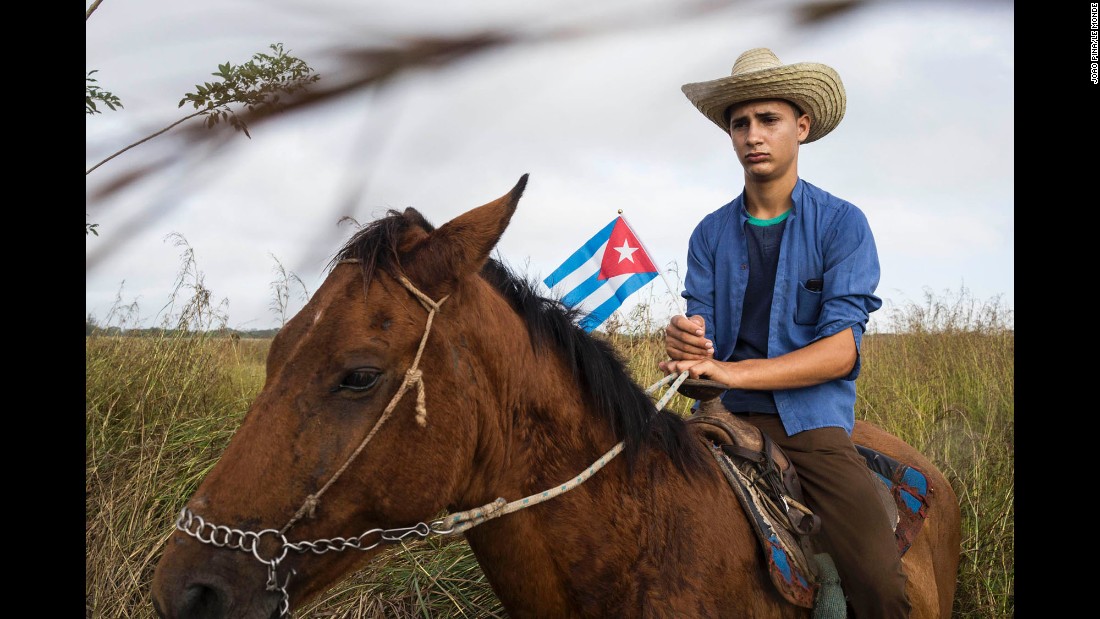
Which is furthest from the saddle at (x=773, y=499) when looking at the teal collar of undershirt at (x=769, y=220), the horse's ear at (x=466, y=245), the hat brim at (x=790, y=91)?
the hat brim at (x=790, y=91)

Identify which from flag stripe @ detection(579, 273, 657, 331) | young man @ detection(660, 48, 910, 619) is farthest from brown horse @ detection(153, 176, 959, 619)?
flag stripe @ detection(579, 273, 657, 331)

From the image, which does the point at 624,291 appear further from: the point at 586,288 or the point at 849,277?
the point at 849,277

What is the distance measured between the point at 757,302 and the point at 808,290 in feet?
0.81

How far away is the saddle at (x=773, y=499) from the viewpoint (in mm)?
2506

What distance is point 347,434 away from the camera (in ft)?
6.51

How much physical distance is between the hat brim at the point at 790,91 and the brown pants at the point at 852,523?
1568mm

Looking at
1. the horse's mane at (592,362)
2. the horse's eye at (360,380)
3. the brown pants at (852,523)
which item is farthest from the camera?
the brown pants at (852,523)

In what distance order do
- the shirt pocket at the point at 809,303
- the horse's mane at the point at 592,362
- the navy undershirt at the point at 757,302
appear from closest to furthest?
the horse's mane at the point at 592,362 → the shirt pocket at the point at 809,303 → the navy undershirt at the point at 757,302

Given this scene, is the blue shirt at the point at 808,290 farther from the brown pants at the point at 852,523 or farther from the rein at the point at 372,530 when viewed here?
the rein at the point at 372,530

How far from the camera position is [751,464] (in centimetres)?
275

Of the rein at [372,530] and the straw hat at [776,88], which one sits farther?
the straw hat at [776,88]

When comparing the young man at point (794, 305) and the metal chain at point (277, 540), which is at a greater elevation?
the young man at point (794, 305)

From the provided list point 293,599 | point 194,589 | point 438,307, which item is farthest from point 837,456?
point 194,589

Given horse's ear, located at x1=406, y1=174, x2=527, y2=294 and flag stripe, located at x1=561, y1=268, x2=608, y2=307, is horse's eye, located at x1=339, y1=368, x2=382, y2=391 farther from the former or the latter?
flag stripe, located at x1=561, y1=268, x2=608, y2=307
